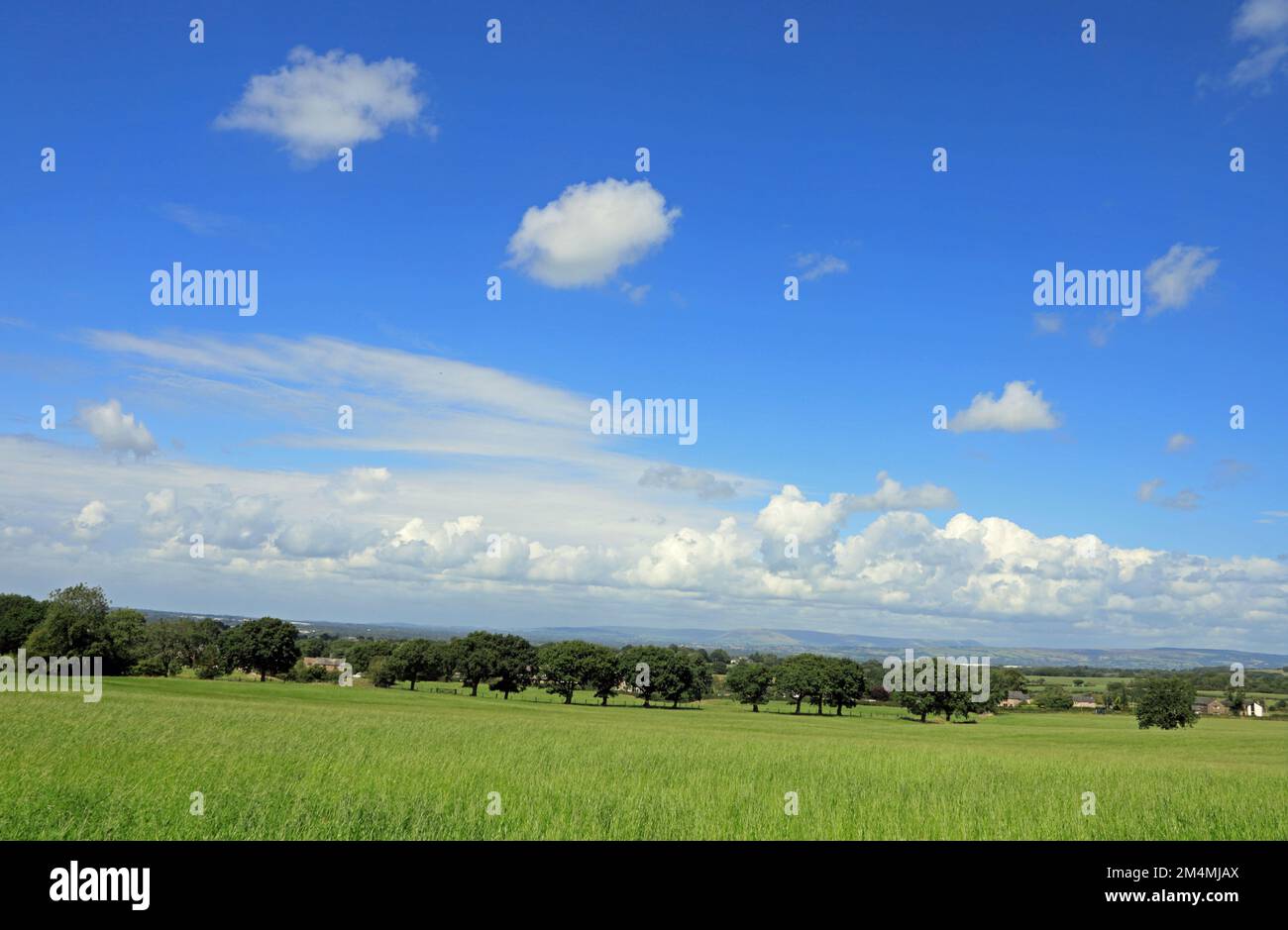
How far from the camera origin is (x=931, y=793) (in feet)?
98.6

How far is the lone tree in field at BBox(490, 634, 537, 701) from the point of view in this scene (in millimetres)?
129500

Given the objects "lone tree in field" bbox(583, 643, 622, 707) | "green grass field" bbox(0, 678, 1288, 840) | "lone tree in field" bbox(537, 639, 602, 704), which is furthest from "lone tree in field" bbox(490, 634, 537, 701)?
"green grass field" bbox(0, 678, 1288, 840)

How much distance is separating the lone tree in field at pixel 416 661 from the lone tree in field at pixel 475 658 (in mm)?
5901

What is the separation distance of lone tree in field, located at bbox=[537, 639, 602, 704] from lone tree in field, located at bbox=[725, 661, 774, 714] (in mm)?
24793

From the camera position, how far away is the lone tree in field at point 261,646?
126625 mm

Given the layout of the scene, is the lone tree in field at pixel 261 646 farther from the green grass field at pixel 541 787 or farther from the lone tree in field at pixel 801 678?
the green grass field at pixel 541 787

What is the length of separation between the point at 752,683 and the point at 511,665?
36839 mm

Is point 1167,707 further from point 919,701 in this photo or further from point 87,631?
point 87,631

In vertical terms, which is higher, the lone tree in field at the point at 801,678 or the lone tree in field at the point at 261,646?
the lone tree in field at the point at 261,646

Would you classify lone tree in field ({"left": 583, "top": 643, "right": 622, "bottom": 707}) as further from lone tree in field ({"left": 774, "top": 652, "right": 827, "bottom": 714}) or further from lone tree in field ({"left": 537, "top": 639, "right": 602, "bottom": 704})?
lone tree in field ({"left": 774, "top": 652, "right": 827, "bottom": 714})

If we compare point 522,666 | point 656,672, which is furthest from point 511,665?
point 656,672
